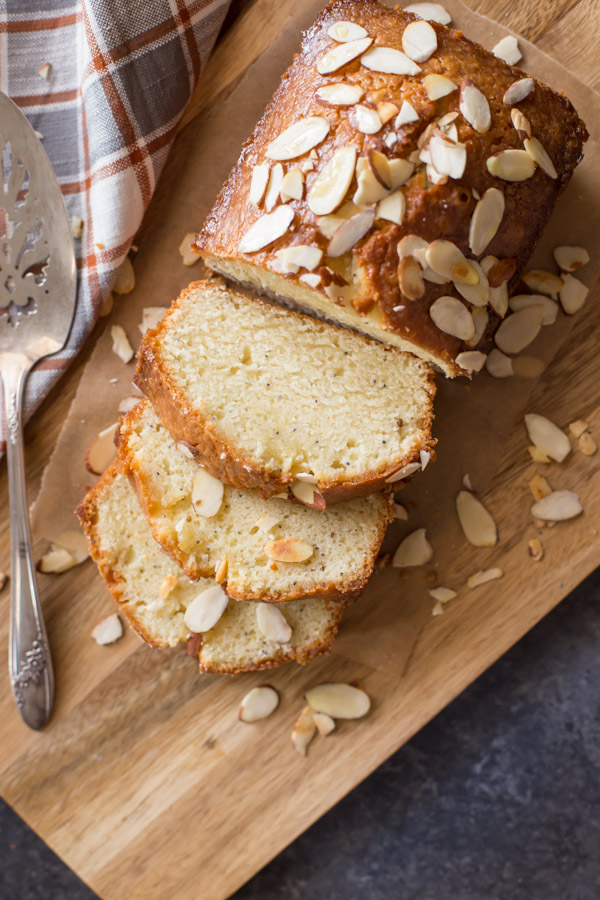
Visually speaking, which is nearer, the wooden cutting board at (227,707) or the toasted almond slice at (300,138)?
the toasted almond slice at (300,138)

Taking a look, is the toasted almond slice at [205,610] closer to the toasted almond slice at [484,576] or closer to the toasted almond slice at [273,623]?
the toasted almond slice at [273,623]

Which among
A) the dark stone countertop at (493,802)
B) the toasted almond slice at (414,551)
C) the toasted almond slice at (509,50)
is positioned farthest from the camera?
the dark stone countertop at (493,802)

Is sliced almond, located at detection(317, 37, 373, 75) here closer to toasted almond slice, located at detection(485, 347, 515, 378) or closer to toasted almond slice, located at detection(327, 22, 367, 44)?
toasted almond slice, located at detection(327, 22, 367, 44)

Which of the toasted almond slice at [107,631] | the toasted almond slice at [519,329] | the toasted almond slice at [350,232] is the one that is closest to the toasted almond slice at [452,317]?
the toasted almond slice at [350,232]

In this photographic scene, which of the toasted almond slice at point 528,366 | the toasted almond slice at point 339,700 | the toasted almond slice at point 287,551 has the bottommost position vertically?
Result: the toasted almond slice at point 339,700

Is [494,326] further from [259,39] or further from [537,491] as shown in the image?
[259,39]

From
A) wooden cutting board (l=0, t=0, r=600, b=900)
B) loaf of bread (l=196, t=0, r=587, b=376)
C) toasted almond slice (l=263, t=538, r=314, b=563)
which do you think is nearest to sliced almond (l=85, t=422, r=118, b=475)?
wooden cutting board (l=0, t=0, r=600, b=900)

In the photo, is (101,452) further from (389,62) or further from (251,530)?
(389,62)
